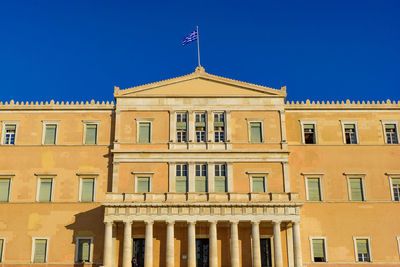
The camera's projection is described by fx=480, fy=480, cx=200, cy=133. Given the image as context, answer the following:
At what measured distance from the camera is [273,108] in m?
38.9

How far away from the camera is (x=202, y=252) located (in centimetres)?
3581

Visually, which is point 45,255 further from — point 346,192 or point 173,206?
point 346,192

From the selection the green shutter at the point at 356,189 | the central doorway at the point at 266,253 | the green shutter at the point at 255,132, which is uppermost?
the green shutter at the point at 255,132

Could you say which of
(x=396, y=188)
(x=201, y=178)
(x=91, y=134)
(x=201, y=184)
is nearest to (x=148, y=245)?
(x=201, y=184)

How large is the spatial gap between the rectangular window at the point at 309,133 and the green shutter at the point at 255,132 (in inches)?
154

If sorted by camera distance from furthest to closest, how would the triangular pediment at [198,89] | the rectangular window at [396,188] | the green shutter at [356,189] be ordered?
the triangular pediment at [198,89]
the rectangular window at [396,188]
the green shutter at [356,189]

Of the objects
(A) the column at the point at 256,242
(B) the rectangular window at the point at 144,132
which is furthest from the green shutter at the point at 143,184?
(A) the column at the point at 256,242

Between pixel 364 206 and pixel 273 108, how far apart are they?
1037 centimetres

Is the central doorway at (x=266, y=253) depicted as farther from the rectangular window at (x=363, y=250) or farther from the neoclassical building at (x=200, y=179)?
the rectangular window at (x=363, y=250)

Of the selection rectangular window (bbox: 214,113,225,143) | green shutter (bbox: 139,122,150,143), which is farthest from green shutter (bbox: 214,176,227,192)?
green shutter (bbox: 139,122,150,143)

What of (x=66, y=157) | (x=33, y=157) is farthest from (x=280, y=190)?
(x=33, y=157)

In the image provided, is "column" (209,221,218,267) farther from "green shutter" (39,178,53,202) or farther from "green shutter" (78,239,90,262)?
"green shutter" (39,178,53,202)

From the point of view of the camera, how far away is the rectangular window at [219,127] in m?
38.2

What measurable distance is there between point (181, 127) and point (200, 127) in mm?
1523
